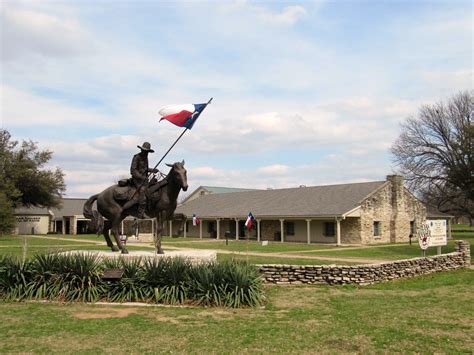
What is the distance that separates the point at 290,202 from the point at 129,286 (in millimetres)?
31318

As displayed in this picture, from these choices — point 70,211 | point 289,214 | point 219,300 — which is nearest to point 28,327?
point 219,300

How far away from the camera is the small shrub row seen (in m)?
10.4

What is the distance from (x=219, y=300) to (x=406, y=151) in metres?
36.0

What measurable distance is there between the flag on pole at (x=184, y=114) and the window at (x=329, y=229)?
24.8m

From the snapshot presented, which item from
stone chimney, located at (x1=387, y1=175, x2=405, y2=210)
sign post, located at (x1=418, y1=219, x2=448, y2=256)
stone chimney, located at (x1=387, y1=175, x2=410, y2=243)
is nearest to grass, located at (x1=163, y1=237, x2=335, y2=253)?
stone chimney, located at (x1=387, y1=175, x2=410, y2=243)

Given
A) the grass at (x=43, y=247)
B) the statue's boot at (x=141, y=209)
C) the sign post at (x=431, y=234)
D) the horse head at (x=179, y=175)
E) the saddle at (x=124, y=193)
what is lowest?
the grass at (x=43, y=247)

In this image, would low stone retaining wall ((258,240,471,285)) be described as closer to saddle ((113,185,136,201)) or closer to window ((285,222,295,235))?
saddle ((113,185,136,201))

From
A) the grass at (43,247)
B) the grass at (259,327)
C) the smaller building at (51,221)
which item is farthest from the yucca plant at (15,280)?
the smaller building at (51,221)

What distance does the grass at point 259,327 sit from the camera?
7.12 metres

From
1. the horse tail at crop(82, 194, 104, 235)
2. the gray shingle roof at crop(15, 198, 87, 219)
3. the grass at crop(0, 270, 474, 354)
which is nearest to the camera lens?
the grass at crop(0, 270, 474, 354)

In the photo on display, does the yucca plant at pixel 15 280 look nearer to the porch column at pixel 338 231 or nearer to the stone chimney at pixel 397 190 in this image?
the porch column at pixel 338 231

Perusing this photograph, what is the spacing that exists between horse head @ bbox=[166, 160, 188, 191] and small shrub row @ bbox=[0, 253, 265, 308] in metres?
2.06

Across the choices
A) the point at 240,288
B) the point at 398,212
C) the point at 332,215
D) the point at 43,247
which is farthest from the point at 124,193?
the point at 398,212

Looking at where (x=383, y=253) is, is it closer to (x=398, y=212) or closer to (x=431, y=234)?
(x=431, y=234)
